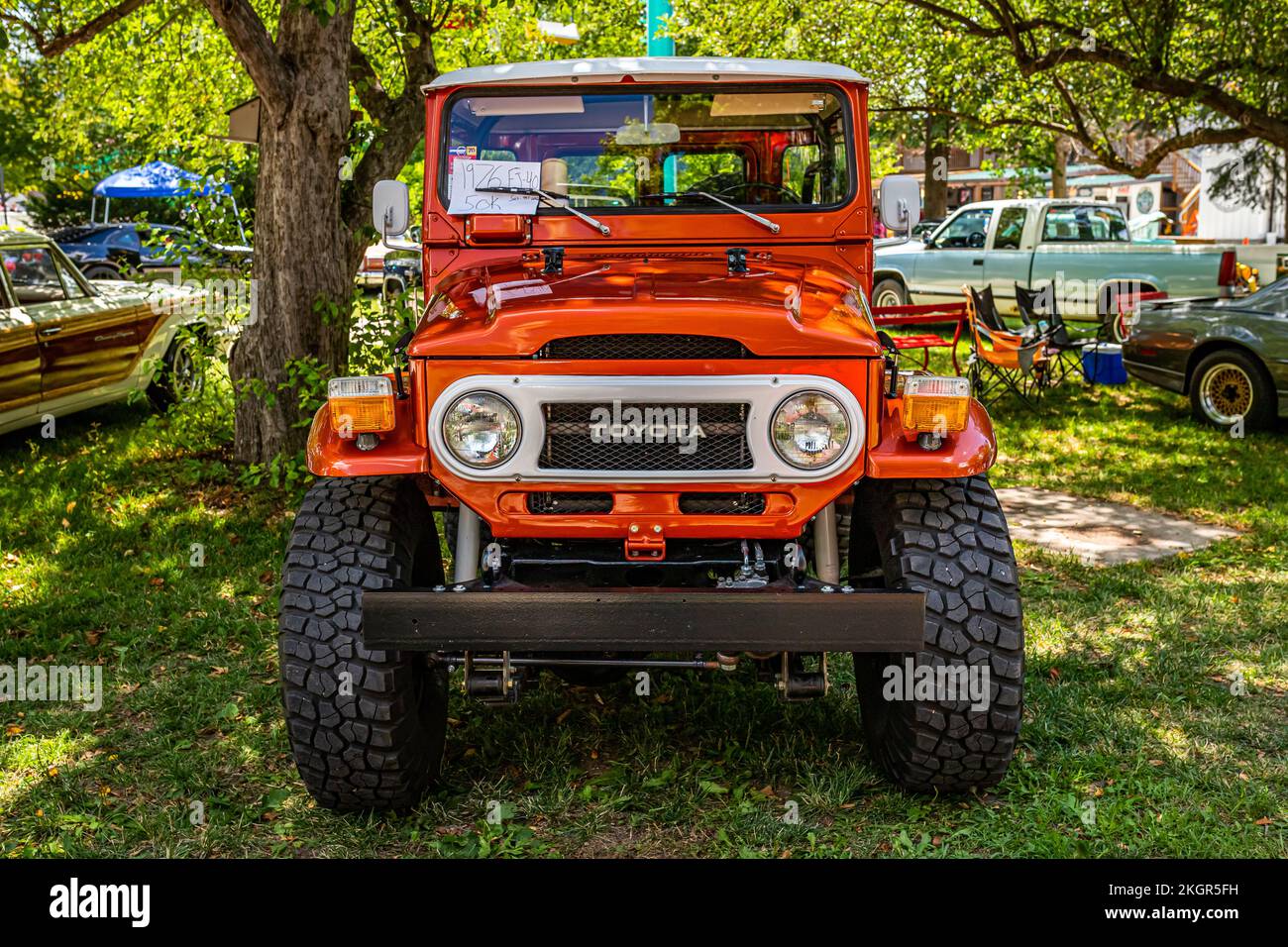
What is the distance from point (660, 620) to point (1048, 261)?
12188 mm

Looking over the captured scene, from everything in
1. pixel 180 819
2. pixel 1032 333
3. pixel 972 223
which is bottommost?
pixel 180 819

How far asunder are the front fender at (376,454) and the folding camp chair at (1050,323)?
8.19m

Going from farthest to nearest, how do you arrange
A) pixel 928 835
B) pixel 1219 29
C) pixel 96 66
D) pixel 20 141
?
pixel 20 141 → pixel 96 66 → pixel 1219 29 → pixel 928 835

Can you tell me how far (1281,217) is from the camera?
31906 mm

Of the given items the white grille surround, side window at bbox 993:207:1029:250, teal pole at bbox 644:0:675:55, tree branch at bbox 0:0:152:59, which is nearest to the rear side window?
side window at bbox 993:207:1029:250

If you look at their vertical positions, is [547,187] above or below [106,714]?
above

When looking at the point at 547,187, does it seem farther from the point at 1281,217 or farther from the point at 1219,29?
the point at 1281,217

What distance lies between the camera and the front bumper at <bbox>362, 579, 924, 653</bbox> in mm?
3270

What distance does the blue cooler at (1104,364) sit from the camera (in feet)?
36.8

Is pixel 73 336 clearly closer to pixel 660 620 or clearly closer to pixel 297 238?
pixel 297 238

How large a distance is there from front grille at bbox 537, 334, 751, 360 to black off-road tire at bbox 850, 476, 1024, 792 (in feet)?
2.39

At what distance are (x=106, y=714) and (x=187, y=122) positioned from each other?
12362 millimetres

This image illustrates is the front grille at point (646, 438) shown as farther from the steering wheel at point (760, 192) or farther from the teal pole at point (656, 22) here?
the teal pole at point (656, 22)

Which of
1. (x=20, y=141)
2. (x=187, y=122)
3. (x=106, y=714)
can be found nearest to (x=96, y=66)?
(x=187, y=122)
